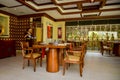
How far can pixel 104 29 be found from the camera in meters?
9.84

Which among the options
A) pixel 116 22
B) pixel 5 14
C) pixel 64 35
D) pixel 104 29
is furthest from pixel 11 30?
pixel 116 22

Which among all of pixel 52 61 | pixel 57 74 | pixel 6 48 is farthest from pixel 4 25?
pixel 57 74

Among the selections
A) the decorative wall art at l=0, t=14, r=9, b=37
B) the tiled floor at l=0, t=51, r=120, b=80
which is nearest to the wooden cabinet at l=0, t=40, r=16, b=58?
the decorative wall art at l=0, t=14, r=9, b=37

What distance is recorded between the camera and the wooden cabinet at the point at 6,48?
582 centimetres

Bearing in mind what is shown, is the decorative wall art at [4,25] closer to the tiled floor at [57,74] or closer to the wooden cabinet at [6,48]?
the wooden cabinet at [6,48]

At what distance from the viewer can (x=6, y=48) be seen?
20.0 ft

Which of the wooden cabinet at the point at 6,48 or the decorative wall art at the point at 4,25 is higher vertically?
the decorative wall art at the point at 4,25

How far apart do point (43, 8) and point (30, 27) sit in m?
1.78

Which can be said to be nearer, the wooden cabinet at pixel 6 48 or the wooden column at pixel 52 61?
the wooden column at pixel 52 61

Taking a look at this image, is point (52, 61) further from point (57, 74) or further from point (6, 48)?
point (6, 48)

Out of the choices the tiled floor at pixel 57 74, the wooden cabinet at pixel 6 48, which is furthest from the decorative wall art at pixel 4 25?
the tiled floor at pixel 57 74

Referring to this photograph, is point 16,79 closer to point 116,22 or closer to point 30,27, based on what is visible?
point 30,27

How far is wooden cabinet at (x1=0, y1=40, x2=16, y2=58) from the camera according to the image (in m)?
5.82

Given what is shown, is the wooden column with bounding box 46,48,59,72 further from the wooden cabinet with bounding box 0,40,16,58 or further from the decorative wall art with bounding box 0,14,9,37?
the decorative wall art with bounding box 0,14,9,37
